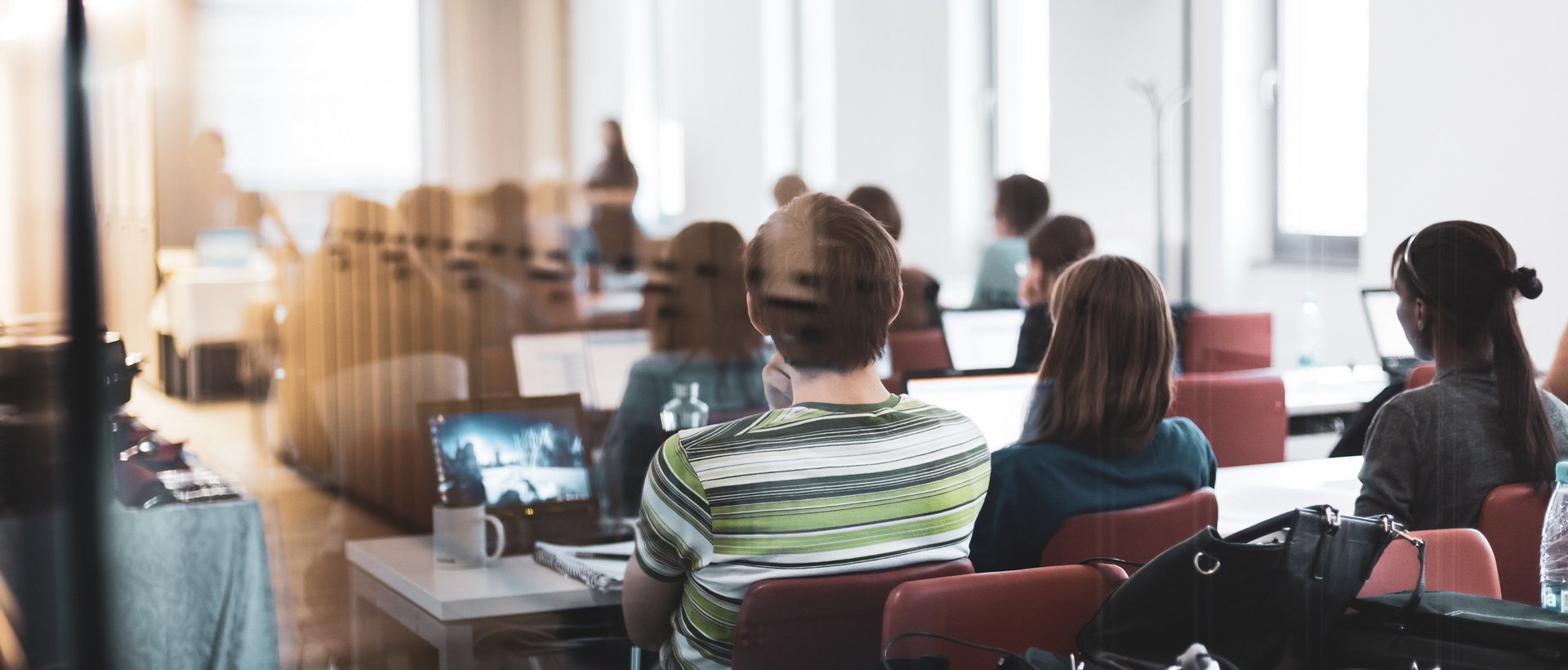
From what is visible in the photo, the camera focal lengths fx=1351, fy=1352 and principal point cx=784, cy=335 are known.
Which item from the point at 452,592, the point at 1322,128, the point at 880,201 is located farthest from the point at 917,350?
the point at 452,592

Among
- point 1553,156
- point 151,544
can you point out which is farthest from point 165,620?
point 1553,156

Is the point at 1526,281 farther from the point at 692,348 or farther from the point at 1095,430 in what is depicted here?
the point at 692,348

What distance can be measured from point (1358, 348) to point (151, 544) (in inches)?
95.8

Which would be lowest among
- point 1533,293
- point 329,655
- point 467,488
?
point 329,655

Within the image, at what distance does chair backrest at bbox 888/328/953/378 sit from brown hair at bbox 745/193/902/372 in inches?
62.0

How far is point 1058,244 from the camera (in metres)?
3.33

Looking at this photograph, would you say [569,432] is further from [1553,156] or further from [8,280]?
[1553,156]

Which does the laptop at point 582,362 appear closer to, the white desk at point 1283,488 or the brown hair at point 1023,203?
the brown hair at point 1023,203

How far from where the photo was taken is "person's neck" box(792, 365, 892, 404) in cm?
164

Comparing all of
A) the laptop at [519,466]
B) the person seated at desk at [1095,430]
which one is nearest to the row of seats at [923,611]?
the person seated at desk at [1095,430]

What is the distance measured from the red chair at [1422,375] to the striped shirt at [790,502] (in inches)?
43.8

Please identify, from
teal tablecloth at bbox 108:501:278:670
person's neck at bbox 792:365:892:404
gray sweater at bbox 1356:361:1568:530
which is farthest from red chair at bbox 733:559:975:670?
gray sweater at bbox 1356:361:1568:530

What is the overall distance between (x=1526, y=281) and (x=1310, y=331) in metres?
0.87

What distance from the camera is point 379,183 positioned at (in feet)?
7.57
